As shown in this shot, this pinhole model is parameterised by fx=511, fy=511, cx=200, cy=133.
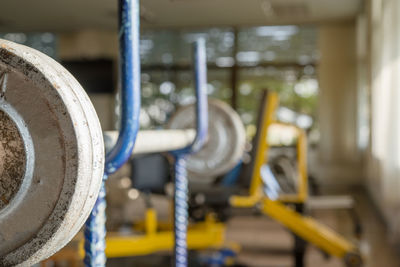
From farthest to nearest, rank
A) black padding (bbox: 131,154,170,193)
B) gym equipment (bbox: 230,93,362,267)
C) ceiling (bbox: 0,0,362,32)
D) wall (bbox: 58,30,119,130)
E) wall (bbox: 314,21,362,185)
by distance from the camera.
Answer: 1. wall (bbox: 58,30,119,130)
2. wall (bbox: 314,21,362,185)
3. ceiling (bbox: 0,0,362,32)
4. black padding (bbox: 131,154,170,193)
5. gym equipment (bbox: 230,93,362,267)

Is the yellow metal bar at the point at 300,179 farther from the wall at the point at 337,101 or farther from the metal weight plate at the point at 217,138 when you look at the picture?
the wall at the point at 337,101

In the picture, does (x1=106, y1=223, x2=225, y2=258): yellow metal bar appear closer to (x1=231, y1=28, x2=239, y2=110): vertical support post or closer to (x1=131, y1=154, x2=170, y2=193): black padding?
(x1=131, y1=154, x2=170, y2=193): black padding

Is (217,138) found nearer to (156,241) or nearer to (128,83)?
(128,83)

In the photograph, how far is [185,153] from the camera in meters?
1.19

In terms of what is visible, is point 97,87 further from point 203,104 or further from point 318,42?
point 203,104

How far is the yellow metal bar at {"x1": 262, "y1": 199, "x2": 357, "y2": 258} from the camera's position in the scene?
2.73 m

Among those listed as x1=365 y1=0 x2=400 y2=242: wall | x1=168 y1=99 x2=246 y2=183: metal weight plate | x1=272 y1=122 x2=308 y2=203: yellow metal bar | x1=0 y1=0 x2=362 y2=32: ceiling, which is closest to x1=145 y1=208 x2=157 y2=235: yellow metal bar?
x1=272 y1=122 x2=308 y2=203: yellow metal bar

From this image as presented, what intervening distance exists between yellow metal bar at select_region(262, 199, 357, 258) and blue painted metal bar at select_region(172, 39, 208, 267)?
67.9 inches

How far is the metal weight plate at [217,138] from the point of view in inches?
55.4

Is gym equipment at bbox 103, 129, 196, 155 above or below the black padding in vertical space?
above

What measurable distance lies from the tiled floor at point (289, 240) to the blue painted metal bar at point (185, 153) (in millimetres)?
1879

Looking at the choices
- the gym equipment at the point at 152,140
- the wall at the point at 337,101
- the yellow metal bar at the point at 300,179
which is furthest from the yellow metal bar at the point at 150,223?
the wall at the point at 337,101

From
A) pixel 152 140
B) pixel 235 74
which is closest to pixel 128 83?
pixel 152 140

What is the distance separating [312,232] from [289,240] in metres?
1.06
